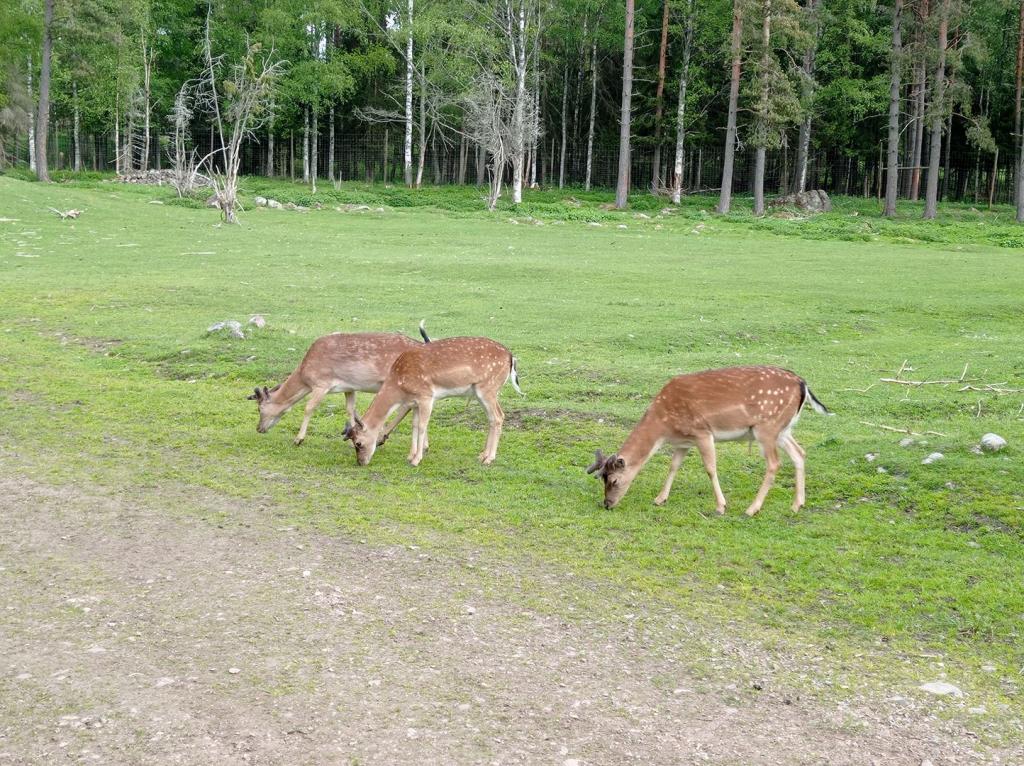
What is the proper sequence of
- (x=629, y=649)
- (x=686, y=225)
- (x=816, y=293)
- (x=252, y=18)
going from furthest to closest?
(x=252, y=18) → (x=686, y=225) → (x=816, y=293) → (x=629, y=649)

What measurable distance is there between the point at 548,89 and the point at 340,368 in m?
57.7

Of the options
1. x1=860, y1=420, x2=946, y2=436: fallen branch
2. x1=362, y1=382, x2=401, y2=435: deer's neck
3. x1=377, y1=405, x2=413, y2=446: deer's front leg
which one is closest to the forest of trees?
x1=377, y1=405, x2=413, y2=446: deer's front leg

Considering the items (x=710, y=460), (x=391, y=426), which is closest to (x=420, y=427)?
(x=391, y=426)

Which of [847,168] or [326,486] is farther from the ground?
[847,168]

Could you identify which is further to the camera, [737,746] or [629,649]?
[629,649]

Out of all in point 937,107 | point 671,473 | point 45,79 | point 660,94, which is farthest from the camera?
point 660,94

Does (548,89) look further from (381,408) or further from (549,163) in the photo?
(381,408)

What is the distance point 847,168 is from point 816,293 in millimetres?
46626

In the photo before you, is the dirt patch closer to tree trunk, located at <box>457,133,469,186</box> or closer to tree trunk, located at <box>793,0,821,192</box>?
tree trunk, located at <box>793,0,821,192</box>

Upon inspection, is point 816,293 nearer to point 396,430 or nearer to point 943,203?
point 396,430

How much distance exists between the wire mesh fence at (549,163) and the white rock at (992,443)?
2075 inches

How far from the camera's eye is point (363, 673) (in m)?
5.39

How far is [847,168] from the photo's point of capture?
62906 mm

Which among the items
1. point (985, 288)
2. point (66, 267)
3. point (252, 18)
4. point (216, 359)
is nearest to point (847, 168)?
point (252, 18)
